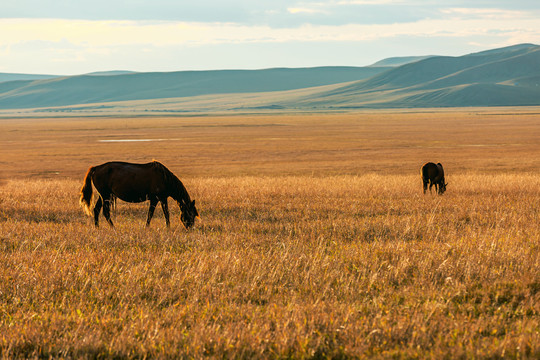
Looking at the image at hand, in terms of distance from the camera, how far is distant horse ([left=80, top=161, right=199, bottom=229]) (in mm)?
11531

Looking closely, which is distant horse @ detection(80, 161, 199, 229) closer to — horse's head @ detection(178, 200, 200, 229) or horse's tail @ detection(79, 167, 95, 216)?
horse's head @ detection(178, 200, 200, 229)

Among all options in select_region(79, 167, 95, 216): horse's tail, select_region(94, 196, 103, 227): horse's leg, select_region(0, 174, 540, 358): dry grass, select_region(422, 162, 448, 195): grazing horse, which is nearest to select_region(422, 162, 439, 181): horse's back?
select_region(422, 162, 448, 195): grazing horse

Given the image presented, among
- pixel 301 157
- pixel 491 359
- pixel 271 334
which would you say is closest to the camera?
pixel 491 359

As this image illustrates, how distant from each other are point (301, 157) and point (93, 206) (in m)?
37.2

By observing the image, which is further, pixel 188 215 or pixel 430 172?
pixel 430 172

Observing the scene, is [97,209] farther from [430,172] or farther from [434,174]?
[434,174]

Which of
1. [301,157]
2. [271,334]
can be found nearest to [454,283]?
[271,334]

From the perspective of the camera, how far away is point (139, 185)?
11539mm

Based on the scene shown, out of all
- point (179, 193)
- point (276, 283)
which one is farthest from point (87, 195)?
point (276, 283)

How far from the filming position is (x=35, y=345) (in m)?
5.19

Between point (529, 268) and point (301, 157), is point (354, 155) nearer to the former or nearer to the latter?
point (301, 157)

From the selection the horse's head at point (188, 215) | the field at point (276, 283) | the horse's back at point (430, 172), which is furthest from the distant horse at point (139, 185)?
the horse's back at point (430, 172)

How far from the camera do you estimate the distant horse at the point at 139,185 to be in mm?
11531

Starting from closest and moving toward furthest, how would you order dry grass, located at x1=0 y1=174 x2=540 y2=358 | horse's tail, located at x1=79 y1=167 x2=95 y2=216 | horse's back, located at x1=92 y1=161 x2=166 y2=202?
dry grass, located at x1=0 y1=174 x2=540 y2=358, horse's back, located at x1=92 y1=161 x2=166 y2=202, horse's tail, located at x1=79 y1=167 x2=95 y2=216
